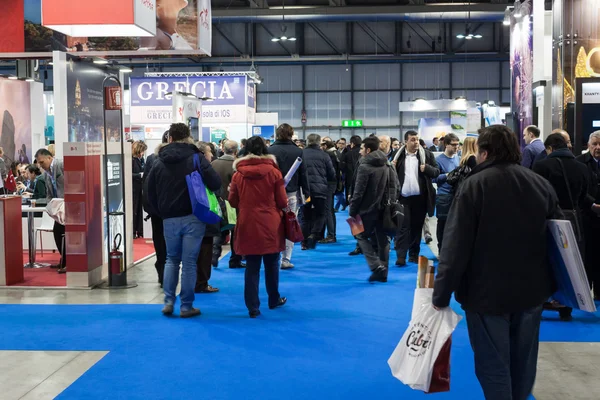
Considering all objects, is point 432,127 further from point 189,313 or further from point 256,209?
point 189,313

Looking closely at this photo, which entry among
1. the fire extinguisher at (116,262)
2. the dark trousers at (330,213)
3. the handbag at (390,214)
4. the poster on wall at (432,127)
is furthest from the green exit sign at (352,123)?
the fire extinguisher at (116,262)

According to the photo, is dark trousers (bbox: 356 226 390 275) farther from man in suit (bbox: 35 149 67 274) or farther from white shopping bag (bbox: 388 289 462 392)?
white shopping bag (bbox: 388 289 462 392)

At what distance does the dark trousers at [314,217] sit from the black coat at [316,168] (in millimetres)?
151

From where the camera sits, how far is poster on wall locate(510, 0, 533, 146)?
10508 millimetres

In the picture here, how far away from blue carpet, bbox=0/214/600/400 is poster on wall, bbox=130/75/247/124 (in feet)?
34.1

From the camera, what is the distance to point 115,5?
777cm

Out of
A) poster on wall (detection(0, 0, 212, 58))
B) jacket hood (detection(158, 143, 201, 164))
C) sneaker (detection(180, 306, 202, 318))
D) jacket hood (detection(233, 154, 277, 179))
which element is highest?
poster on wall (detection(0, 0, 212, 58))

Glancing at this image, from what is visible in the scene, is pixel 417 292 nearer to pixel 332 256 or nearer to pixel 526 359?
pixel 526 359

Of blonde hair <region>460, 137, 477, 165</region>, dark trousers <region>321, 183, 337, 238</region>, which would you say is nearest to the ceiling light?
dark trousers <region>321, 183, 337, 238</region>

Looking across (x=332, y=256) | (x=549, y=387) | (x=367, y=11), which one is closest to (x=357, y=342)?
(x=549, y=387)

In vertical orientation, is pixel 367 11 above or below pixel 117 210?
above

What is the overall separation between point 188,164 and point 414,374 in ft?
10.5

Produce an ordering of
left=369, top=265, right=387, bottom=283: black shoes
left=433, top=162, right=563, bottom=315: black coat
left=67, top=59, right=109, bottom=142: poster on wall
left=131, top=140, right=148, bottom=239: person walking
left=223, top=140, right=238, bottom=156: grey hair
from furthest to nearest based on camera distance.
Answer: left=131, top=140, right=148, bottom=239: person walking → left=67, top=59, right=109, bottom=142: poster on wall → left=223, top=140, right=238, bottom=156: grey hair → left=369, top=265, right=387, bottom=283: black shoes → left=433, top=162, right=563, bottom=315: black coat

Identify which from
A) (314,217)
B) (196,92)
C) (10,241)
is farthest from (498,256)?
(196,92)
